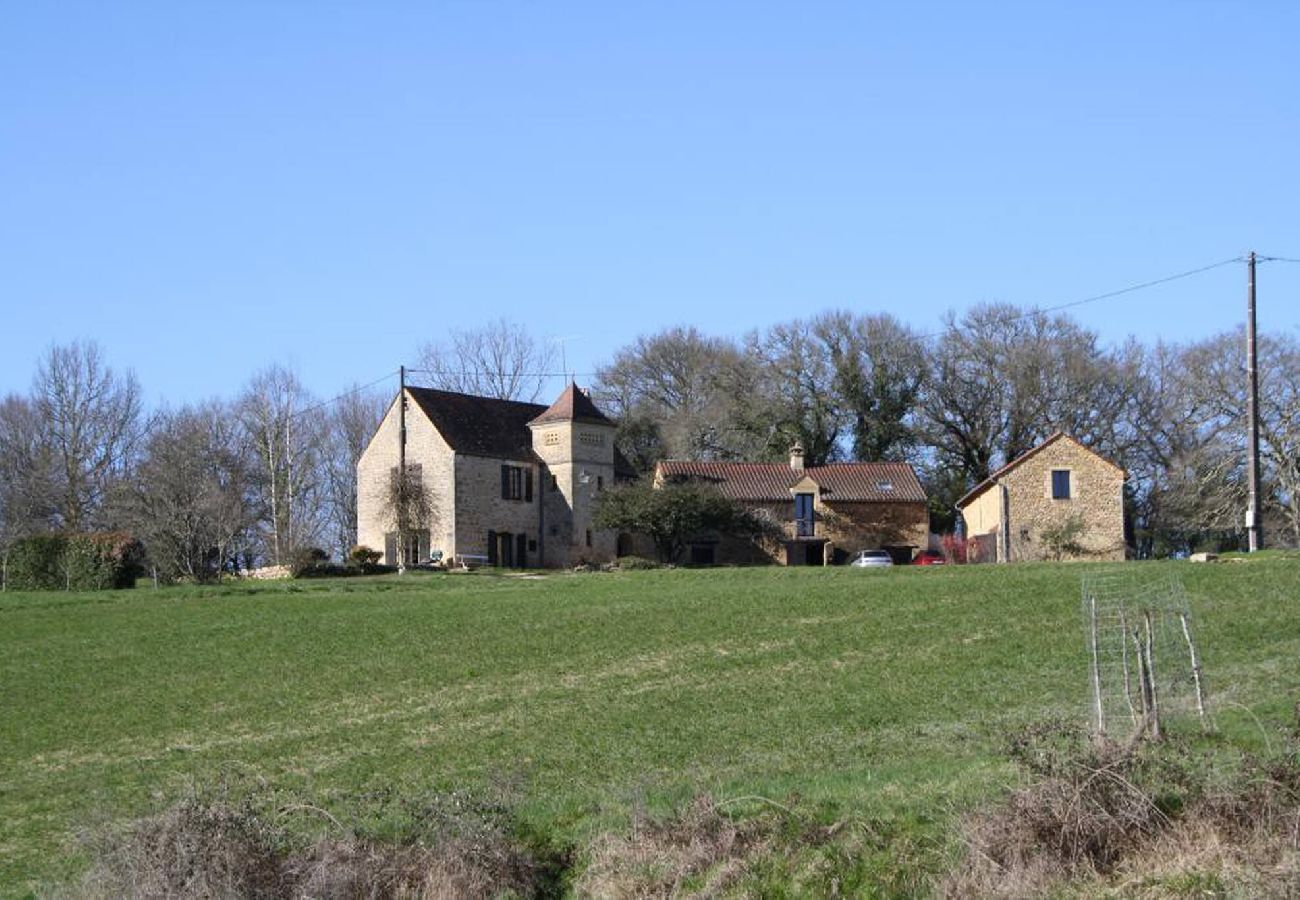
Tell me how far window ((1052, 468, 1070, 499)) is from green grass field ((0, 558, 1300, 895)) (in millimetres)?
17587

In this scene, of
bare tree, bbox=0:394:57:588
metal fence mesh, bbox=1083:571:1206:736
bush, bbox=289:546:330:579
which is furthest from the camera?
bare tree, bbox=0:394:57:588

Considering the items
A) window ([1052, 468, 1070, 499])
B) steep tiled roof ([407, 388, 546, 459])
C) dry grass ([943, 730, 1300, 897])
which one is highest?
steep tiled roof ([407, 388, 546, 459])

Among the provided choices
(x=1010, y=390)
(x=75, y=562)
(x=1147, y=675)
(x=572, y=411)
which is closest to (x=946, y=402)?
(x=1010, y=390)

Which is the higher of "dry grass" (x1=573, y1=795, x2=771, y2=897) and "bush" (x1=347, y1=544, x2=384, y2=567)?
"bush" (x1=347, y1=544, x2=384, y2=567)

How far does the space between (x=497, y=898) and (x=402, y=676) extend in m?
13.4

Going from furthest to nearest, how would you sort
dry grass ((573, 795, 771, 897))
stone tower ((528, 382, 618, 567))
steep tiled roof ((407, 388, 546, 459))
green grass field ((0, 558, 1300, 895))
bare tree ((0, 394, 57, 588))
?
1. bare tree ((0, 394, 57, 588))
2. stone tower ((528, 382, 618, 567))
3. steep tiled roof ((407, 388, 546, 459))
4. green grass field ((0, 558, 1300, 895))
5. dry grass ((573, 795, 771, 897))

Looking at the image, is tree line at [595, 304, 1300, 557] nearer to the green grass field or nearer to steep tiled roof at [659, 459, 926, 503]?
steep tiled roof at [659, 459, 926, 503]

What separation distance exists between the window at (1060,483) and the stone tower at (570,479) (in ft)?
58.1

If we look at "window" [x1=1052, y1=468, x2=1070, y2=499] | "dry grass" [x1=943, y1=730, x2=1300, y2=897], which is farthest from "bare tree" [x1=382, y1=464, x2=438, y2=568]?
"dry grass" [x1=943, y1=730, x2=1300, y2=897]

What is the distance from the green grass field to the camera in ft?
51.7

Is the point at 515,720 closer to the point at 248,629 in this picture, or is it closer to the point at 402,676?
the point at 402,676

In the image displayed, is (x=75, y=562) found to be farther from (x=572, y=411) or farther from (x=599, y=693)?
(x=599, y=693)

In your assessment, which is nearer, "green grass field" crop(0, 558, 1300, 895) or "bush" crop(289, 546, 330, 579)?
"green grass field" crop(0, 558, 1300, 895)

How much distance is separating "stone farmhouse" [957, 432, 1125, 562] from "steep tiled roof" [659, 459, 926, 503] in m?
10.9
